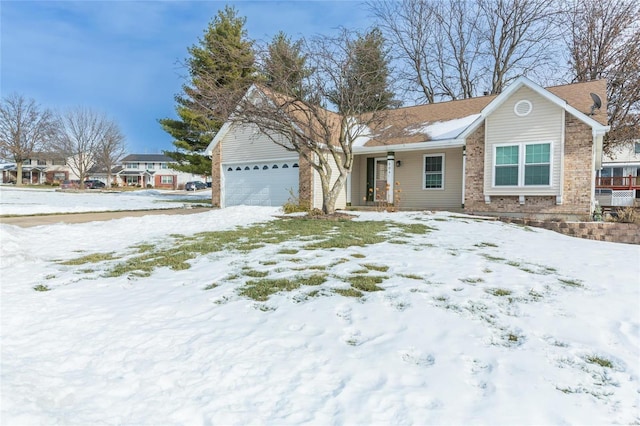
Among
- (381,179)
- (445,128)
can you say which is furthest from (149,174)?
(445,128)

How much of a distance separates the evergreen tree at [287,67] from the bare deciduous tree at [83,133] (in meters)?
38.9

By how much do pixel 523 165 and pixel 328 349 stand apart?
1174cm

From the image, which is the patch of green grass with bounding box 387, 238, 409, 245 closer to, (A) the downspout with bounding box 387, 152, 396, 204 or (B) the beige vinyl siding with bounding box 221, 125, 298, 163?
(A) the downspout with bounding box 387, 152, 396, 204

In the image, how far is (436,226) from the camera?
386 inches

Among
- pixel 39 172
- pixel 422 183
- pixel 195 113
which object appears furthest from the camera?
pixel 39 172

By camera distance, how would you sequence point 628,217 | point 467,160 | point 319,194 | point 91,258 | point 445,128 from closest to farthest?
point 91,258 < point 628,217 < point 467,160 < point 445,128 < point 319,194

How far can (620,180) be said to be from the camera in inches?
1026

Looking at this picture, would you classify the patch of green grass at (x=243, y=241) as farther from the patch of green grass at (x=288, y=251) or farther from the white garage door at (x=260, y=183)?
the white garage door at (x=260, y=183)

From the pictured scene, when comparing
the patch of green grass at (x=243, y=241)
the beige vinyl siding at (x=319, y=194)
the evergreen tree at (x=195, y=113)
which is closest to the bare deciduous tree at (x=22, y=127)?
the evergreen tree at (x=195, y=113)

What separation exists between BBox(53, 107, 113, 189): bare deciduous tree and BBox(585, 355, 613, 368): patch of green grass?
157 ft

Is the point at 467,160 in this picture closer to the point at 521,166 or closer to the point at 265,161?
the point at 521,166

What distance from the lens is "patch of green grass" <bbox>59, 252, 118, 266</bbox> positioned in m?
6.04

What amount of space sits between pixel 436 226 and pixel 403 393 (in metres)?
7.90

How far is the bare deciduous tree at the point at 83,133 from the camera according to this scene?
42.1 m
